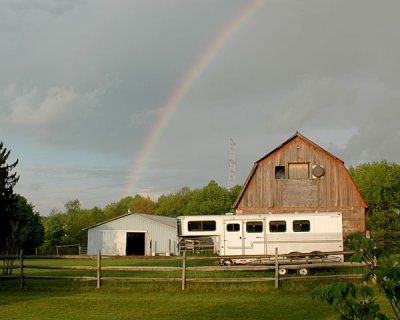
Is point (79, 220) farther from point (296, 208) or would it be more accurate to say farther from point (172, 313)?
point (172, 313)

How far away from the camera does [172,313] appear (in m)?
11.7

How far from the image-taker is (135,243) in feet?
153

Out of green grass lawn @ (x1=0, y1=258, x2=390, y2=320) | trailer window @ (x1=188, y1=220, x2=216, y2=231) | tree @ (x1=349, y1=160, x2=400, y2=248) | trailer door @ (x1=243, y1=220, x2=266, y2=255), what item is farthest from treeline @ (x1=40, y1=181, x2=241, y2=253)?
green grass lawn @ (x1=0, y1=258, x2=390, y2=320)

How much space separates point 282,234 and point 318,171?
378 inches

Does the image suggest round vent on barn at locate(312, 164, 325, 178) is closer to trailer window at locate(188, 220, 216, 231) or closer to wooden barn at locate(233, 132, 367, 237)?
wooden barn at locate(233, 132, 367, 237)

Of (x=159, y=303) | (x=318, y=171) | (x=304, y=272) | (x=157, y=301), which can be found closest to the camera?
(x=159, y=303)

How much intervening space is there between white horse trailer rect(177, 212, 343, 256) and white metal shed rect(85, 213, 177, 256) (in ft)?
69.7

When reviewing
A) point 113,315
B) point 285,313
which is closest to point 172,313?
point 113,315

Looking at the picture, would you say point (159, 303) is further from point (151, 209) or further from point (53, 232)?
point (151, 209)

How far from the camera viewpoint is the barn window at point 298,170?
30.8 m

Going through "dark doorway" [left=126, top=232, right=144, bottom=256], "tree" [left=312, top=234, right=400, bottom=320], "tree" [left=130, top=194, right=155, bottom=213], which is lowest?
"dark doorway" [left=126, top=232, right=144, bottom=256]

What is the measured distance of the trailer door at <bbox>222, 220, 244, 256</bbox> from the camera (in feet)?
72.4

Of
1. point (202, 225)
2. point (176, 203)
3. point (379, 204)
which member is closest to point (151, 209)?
point (176, 203)

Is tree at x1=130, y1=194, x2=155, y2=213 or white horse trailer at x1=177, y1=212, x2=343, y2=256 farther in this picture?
tree at x1=130, y1=194, x2=155, y2=213
